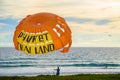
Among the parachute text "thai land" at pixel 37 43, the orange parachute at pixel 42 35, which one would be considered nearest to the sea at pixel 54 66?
the orange parachute at pixel 42 35

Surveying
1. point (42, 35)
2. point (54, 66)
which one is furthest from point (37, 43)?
point (54, 66)

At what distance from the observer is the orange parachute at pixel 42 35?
37.7ft

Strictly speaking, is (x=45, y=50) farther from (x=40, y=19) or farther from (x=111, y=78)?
(x=111, y=78)

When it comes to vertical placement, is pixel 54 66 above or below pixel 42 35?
below

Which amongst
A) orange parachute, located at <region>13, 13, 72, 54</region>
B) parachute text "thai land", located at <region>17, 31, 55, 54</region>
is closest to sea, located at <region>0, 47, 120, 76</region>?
orange parachute, located at <region>13, 13, 72, 54</region>

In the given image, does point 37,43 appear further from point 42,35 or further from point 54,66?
point 54,66

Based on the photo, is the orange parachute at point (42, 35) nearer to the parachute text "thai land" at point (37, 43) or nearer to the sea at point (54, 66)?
the parachute text "thai land" at point (37, 43)

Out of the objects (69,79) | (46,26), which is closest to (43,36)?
(46,26)

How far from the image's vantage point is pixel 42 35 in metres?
11.5

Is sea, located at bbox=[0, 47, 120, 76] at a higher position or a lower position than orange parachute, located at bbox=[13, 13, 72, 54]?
lower

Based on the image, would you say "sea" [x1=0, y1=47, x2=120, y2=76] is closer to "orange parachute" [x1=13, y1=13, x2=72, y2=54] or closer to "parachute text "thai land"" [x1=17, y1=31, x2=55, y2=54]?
"orange parachute" [x1=13, y1=13, x2=72, y2=54]

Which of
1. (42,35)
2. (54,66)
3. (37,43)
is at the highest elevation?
(42,35)

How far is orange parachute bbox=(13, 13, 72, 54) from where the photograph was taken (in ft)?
37.7

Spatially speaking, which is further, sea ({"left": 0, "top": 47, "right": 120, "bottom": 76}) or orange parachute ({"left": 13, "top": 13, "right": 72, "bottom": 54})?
sea ({"left": 0, "top": 47, "right": 120, "bottom": 76})
